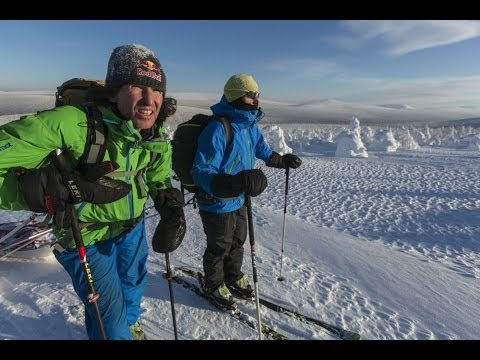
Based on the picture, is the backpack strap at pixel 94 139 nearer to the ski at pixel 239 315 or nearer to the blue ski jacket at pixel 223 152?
the blue ski jacket at pixel 223 152

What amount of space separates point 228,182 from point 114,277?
106 centimetres

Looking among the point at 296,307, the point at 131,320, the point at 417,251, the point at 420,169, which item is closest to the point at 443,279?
the point at 417,251

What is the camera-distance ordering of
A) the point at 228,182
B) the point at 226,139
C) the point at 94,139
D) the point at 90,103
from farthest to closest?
the point at 226,139 → the point at 228,182 → the point at 90,103 → the point at 94,139

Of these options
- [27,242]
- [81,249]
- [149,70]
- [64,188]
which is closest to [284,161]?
[149,70]

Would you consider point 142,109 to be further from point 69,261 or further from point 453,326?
point 453,326

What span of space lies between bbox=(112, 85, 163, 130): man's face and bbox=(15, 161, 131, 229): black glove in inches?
12.9

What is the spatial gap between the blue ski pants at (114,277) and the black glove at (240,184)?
666 mm

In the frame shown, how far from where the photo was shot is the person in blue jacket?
2.83 metres

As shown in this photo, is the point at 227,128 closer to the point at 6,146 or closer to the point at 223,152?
the point at 223,152

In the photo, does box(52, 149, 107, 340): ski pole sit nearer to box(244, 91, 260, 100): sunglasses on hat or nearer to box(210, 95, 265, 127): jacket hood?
box(210, 95, 265, 127): jacket hood

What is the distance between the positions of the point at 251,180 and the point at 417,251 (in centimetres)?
453

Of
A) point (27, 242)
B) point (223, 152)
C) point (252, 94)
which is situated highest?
point (252, 94)

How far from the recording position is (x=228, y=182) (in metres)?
2.79

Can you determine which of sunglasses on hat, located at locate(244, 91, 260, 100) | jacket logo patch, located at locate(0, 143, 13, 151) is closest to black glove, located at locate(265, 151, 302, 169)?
sunglasses on hat, located at locate(244, 91, 260, 100)
